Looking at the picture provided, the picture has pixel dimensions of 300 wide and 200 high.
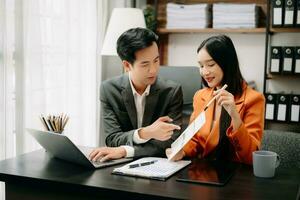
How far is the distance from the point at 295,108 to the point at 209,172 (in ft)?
7.00

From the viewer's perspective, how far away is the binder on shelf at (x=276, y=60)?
10.8 feet

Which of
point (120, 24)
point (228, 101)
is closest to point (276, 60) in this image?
point (120, 24)

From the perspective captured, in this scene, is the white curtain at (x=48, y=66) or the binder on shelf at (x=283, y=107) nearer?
the white curtain at (x=48, y=66)

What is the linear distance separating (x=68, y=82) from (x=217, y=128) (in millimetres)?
1491

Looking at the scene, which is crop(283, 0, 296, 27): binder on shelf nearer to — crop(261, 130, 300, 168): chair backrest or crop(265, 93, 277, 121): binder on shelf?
crop(265, 93, 277, 121): binder on shelf

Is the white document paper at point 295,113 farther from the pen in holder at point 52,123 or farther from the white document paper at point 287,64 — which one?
the pen in holder at point 52,123

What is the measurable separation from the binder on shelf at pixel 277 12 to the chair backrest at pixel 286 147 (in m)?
1.78

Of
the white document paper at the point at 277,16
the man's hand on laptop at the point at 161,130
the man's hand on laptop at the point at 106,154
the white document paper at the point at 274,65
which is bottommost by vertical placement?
the man's hand on laptop at the point at 106,154

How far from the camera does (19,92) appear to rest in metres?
2.36

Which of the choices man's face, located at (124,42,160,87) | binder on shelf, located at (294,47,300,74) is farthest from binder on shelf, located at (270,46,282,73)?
man's face, located at (124,42,160,87)

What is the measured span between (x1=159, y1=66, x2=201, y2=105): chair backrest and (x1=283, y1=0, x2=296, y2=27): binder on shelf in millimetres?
789

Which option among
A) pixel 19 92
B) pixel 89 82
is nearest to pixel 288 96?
pixel 89 82

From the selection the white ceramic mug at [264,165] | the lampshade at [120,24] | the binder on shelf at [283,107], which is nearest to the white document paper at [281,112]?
the binder on shelf at [283,107]

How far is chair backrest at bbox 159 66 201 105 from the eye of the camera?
333cm
